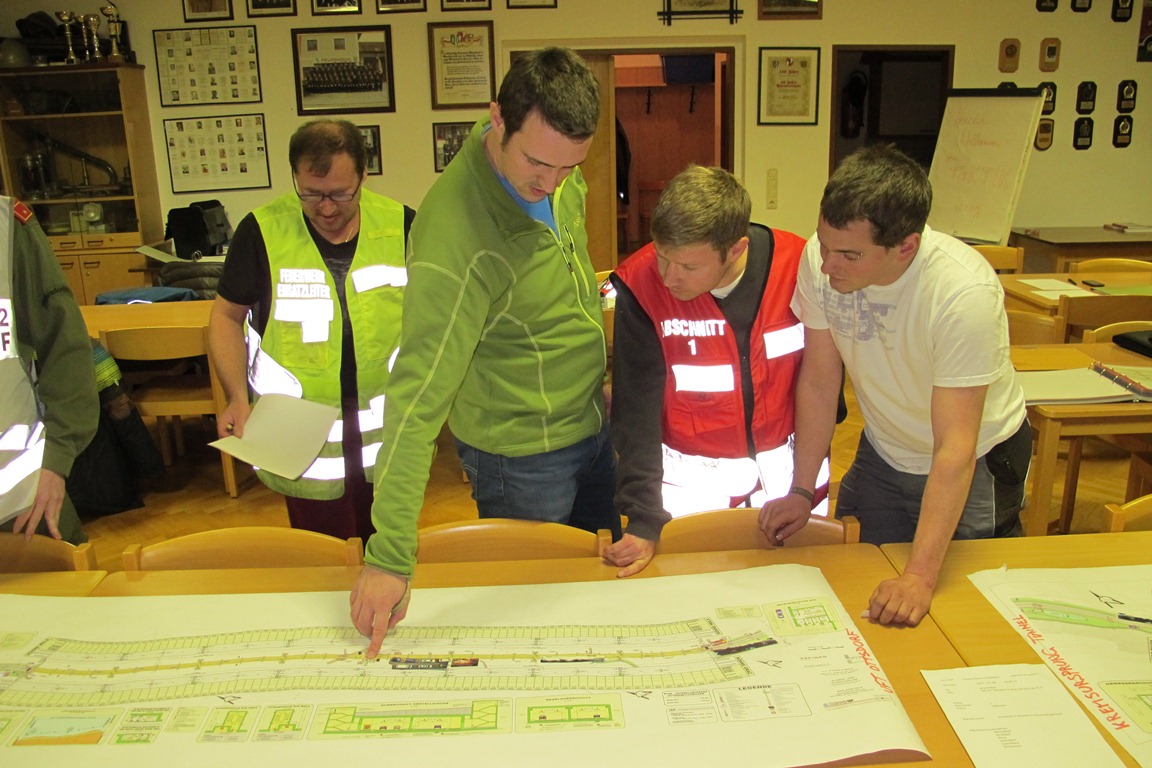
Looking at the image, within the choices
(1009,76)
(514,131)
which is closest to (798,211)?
(1009,76)

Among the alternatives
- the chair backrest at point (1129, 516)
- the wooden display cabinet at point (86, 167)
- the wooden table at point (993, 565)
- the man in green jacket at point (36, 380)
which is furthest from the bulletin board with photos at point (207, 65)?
the chair backrest at point (1129, 516)

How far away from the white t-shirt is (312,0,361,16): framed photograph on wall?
4.86 m

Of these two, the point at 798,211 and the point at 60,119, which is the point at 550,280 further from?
the point at 60,119

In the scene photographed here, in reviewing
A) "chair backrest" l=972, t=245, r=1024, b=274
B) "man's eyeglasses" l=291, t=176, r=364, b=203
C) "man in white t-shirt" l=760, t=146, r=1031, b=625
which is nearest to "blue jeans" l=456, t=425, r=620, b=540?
"man in white t-shirt" l=760, t=146, r=1031, b=625

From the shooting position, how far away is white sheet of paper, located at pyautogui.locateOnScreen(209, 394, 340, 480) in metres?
1.93

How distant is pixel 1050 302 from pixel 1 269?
12.4 ft

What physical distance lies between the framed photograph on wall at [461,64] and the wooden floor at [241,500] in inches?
105

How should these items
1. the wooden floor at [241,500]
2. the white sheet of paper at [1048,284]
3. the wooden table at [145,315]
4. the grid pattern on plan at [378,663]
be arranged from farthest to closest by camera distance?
the white sheet of paper at [1048,284], the wooden table at [145,315], the wooden floor at [241,500], the grid pattern on plan at [378,663]

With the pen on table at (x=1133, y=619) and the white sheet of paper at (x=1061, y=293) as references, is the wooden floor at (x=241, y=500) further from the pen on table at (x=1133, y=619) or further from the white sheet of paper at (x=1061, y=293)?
the pen on table at (x=1133, y=619)

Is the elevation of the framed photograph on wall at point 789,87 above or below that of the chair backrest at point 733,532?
above

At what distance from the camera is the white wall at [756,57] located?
5613 mm

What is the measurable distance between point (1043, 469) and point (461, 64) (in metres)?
4.47

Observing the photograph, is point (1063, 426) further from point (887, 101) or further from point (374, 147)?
point (887, 101)

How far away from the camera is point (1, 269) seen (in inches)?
64.4
